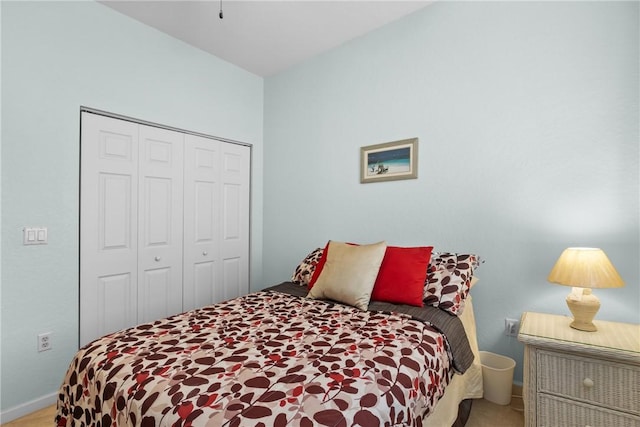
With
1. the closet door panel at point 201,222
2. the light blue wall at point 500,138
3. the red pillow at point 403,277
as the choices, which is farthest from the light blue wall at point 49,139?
the red pillow at point 403,277

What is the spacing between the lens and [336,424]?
0.93 meters

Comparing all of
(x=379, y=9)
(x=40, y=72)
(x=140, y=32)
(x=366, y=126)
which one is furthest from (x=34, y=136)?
(x=379, y=9)

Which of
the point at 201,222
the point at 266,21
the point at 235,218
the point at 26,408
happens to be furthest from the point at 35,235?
the point at 266,21

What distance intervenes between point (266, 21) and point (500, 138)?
6.54ft

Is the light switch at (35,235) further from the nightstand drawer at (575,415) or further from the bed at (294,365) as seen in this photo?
the nightstand drawer at (575,415)

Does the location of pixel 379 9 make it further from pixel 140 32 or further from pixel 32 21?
pixel 32 21

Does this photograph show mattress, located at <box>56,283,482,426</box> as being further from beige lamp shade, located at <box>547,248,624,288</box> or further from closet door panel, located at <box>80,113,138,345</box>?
closet door panel, located at <box>80,113,138,345</box>

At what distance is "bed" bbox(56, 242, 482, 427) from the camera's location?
1001mm

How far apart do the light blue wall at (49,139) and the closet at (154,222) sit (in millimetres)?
104

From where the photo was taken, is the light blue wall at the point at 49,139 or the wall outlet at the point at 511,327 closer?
the light blue wall at the point at 49,139

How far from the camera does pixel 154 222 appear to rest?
2686 millimetres

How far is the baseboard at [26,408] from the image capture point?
195 centimetres

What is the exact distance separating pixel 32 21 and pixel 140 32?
0.70 metres

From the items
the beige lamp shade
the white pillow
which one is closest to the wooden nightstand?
the beige lamp shade
